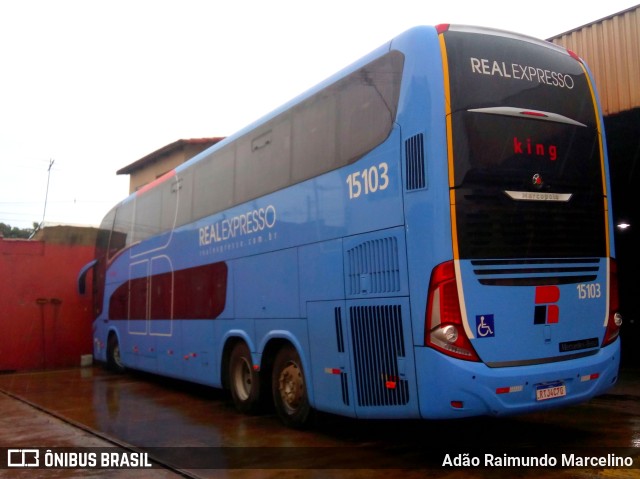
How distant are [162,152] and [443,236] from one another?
24.6 m

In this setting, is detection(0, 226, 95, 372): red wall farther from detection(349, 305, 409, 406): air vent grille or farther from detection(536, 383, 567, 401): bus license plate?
detection(536, 383, 567, 401): bus license plate

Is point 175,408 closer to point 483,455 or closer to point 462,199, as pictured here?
point 483,455

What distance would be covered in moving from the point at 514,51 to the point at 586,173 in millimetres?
1420

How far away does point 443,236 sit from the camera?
568 centimetres

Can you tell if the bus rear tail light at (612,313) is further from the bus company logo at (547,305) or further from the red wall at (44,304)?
the red wall at (44,304)

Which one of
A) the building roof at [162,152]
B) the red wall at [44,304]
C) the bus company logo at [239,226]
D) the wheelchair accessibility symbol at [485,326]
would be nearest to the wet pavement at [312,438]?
the wheelchair accessibility symbol at [485,326]

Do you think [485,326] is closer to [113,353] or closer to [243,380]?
[243,380]

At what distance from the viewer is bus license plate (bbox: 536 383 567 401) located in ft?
19.0

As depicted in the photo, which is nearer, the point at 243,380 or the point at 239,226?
the point at 239,226

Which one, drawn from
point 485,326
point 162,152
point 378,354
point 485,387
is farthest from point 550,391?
point 162,152

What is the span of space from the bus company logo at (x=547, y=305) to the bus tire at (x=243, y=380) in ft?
13.6

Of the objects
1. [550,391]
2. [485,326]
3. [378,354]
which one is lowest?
[550,391]

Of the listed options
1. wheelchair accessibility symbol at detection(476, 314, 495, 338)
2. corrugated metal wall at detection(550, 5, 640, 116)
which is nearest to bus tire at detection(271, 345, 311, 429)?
wheelchair accessibility symbol at detection(476, 314, 495, 338)

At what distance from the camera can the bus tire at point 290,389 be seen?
7.76m
